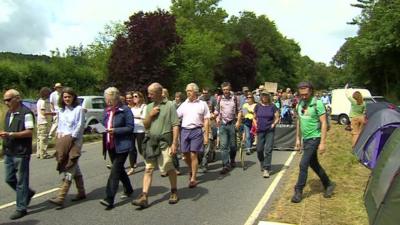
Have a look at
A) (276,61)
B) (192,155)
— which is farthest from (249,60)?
(192,155)

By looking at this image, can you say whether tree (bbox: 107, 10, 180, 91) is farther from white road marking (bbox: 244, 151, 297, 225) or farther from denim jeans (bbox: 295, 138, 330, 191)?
denim jeans (bbox: 295, 138, 330, 191)

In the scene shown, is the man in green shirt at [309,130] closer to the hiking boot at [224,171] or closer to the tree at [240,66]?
the hiking boot at [224,171]

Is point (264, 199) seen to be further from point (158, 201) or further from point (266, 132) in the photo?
point (266, 132)

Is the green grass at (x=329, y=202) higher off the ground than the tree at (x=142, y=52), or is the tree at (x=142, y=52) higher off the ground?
the tree at (x=142, y=52)

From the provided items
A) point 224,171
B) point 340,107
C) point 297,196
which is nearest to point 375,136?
point 224,171

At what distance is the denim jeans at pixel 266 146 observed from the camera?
1045 centimetres

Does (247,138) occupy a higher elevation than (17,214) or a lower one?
higher

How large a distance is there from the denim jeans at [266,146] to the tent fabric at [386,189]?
12.7ft

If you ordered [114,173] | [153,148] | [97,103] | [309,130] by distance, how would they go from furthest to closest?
[97,103]
[309,130]
[153,148]
[114,173]

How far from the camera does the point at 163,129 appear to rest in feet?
25.9

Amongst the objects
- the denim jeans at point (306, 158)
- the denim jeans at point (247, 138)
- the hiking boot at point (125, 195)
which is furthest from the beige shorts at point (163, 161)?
the denim jeans at point (247, 138)

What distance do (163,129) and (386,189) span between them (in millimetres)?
3610

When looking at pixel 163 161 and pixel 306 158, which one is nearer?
pixel 163 161

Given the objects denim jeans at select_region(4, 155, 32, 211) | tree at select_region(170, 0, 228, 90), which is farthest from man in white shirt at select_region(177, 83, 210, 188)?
tree at select_region(170, 0, 228, 90)
